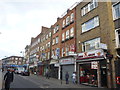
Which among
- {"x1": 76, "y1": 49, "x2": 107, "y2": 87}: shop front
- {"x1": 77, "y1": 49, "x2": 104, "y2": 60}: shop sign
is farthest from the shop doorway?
{"x1": 77, "y1": 49, "x2": 104, "y2": 60}: shop sign

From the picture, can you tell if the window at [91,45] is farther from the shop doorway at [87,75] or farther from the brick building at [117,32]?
the brick building at [117,32]

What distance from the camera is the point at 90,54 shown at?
1673cm

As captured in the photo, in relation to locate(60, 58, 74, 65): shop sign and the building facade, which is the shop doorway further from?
locate(60, 58, 74, 65): shop sign

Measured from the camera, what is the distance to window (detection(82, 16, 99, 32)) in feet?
56.8

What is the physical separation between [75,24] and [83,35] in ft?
11.9

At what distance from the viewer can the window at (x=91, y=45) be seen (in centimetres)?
1657

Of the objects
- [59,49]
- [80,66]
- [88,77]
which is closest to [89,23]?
[80,66]

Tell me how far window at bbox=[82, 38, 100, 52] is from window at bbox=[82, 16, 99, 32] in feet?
6.58

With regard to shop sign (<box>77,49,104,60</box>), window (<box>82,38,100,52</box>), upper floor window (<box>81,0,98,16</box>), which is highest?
upper floor window (<box>81,0,98,16</box>)

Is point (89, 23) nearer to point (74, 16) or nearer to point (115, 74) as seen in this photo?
point (74, 16)

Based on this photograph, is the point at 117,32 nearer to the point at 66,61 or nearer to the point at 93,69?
the point at 93,69

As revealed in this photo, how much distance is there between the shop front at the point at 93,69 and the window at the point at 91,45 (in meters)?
0.93

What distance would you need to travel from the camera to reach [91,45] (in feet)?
57.6

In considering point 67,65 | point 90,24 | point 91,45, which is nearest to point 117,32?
point 91,45
